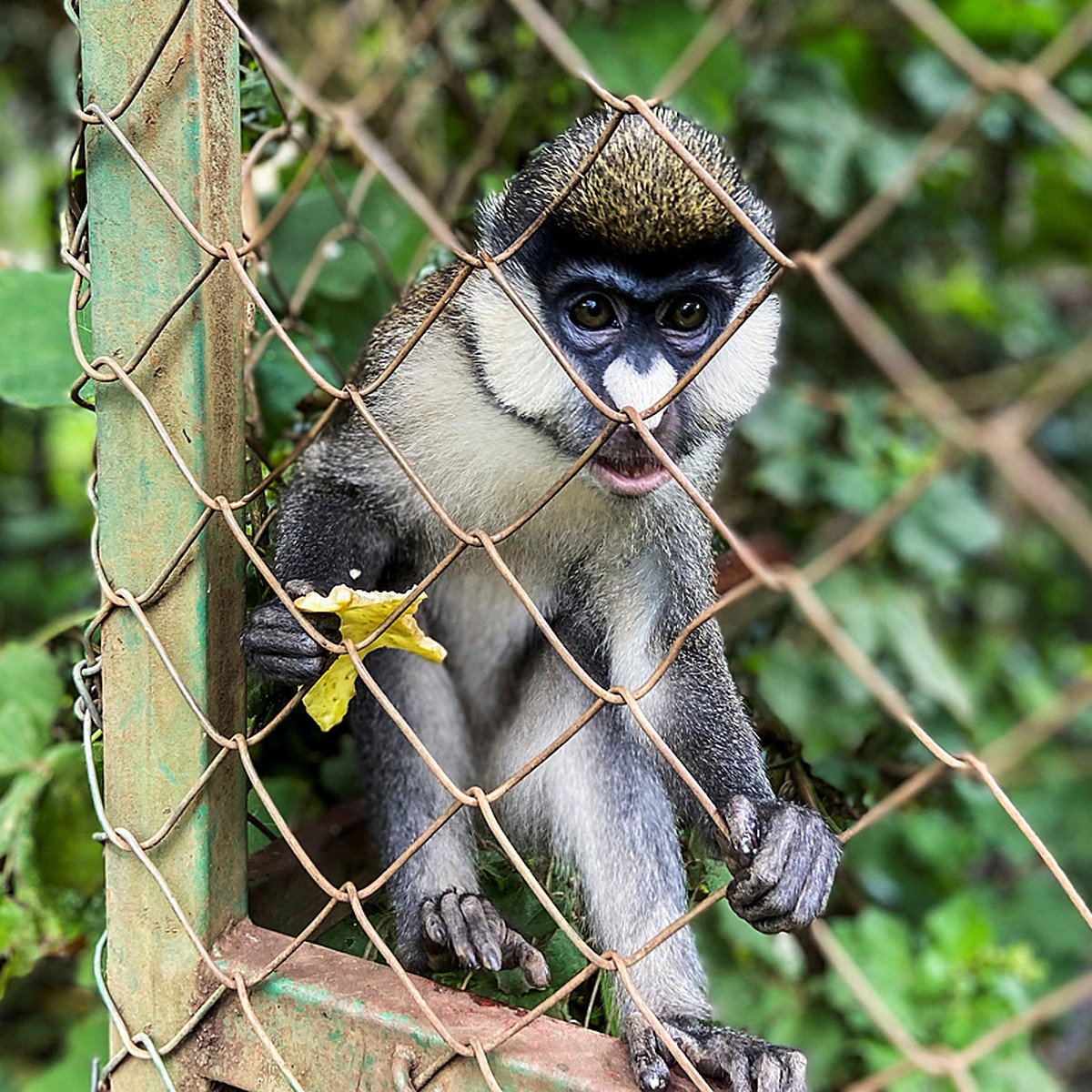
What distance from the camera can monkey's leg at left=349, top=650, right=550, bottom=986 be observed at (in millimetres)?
2078

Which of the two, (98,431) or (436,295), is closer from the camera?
(98,431)

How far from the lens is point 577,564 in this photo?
7.98ft

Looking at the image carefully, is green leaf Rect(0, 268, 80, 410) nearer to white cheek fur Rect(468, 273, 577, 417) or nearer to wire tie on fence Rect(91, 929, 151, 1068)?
white cheek fur Rect(468, 273, 577, 417)

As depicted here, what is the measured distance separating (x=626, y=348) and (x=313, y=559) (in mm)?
691

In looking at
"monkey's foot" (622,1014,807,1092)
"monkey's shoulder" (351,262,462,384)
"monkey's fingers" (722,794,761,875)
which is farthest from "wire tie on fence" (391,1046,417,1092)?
"monkey's shoulder" (351,262,462,384)

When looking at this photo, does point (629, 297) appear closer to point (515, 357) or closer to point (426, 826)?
point (515, 357)

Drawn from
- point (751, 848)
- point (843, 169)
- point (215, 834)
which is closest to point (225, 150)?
point (215, 834)

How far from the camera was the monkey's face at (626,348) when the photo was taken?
77.6 inches

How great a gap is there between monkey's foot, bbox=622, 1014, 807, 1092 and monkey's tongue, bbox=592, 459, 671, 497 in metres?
0.79

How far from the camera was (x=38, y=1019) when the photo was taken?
3916 millimetres

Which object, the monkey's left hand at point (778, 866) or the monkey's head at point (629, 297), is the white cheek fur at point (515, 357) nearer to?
the monkey's head at point (629, 297)

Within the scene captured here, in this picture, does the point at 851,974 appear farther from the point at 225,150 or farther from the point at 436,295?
the point at 436,295

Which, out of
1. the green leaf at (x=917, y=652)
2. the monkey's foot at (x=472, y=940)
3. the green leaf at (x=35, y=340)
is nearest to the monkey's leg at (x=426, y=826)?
the monkey's foot at (x=472, y=940)

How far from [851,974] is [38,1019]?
3472 millimetres
